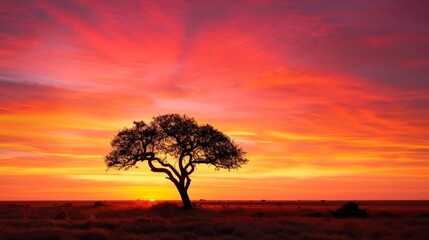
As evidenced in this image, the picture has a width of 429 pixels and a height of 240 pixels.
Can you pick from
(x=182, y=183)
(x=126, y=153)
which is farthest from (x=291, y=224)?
(x=126, y=153)

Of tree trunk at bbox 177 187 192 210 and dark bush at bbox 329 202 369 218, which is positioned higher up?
tree trunk at bbox 177 187 192 210

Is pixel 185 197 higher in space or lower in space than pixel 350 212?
higher

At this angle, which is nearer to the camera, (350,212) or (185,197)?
(350,212)

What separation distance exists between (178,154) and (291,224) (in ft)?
78.5

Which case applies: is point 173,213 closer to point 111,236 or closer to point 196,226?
point 196,226

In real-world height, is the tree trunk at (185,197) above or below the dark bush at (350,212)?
above

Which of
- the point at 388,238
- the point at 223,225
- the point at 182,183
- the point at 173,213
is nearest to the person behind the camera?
the point at 388,238

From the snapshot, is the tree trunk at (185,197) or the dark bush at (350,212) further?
the tree trunk at (185,197)

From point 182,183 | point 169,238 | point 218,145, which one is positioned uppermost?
point 218,145

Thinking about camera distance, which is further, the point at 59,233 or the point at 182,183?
the point at 182,183

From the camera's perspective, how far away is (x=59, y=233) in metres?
31.9

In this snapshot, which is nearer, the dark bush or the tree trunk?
the dark bush

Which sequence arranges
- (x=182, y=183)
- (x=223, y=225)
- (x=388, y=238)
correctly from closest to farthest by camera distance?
(x=388, y=238), (x=223, y=225), (x=182, y=183)

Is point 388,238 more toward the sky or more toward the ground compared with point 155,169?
more toward the ground
